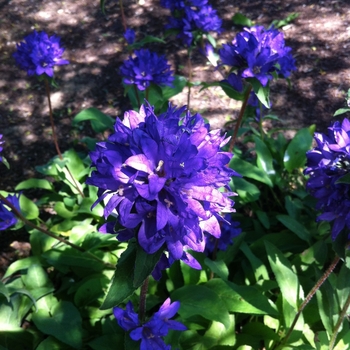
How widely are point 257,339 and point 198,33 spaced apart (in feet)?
8.02

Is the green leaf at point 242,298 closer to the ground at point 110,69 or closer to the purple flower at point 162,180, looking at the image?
the purple flower at point 162,180

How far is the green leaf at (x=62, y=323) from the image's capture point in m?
2.48

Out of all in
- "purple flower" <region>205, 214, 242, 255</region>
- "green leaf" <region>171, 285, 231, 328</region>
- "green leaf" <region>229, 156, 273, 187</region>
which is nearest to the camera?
"green leaf" <region>171, 285, 231, 328</region>

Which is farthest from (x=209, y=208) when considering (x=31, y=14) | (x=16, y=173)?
(x=31, y=14)

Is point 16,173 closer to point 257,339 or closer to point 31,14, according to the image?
point 257,339

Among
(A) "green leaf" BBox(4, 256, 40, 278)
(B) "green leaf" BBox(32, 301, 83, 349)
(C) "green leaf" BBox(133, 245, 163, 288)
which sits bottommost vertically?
(A) "green leaf" BBox(4, 256, 40, 278)

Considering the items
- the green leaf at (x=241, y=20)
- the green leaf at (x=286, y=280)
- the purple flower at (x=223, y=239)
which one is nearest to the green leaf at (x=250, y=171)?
the purple flower at (x=223, y=239)

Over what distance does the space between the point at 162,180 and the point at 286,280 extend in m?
1.55

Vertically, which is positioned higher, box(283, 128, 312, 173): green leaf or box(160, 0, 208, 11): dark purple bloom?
box(160, 0, 208, 11): dark purple bloom

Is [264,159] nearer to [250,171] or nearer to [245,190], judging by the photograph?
[250,171]

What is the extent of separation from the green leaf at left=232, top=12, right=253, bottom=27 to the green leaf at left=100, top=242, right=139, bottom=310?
204 inches

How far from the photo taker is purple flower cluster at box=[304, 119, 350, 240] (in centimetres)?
203

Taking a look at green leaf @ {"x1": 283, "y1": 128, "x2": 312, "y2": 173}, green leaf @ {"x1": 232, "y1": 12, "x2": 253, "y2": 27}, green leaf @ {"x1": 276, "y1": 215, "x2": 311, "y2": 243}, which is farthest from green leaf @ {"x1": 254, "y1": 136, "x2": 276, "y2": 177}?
green leaf @ {"x1": 232, "y1": 12, "x2": 253, "y2": 27}

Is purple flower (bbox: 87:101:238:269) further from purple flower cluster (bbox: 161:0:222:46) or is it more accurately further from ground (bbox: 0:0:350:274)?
ground (bbox: 0:0:350:274)
